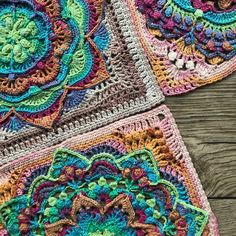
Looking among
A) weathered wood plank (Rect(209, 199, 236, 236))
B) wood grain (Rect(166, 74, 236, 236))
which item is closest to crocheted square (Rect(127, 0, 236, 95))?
wood grain (Rect(166, 74, 236, 236))

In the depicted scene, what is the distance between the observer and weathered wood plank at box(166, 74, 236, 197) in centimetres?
129

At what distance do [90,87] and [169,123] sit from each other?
0.20 m

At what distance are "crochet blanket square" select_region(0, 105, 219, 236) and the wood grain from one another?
0.08 ft

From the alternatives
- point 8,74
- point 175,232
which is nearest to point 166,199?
point 175,232

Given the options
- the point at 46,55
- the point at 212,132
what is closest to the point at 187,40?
the point at 212,132

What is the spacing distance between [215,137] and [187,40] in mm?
230

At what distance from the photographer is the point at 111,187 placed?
1.27 m

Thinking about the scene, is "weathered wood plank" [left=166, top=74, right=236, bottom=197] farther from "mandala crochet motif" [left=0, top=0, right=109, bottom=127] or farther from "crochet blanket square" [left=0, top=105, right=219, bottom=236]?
"mandala crochet motif" [left=0, top=0, right=109, bottom=127]

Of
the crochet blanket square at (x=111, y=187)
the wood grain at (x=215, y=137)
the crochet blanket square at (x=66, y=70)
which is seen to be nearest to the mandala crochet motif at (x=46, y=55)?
the crochet blanket square at (x=66, y=70)

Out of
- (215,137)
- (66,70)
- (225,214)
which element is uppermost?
(66,70)

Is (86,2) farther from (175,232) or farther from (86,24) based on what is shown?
(175,232)

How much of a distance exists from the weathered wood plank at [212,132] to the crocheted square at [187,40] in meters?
0.03

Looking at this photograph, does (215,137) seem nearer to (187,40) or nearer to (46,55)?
(187,40)

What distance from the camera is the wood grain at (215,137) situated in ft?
4.21
